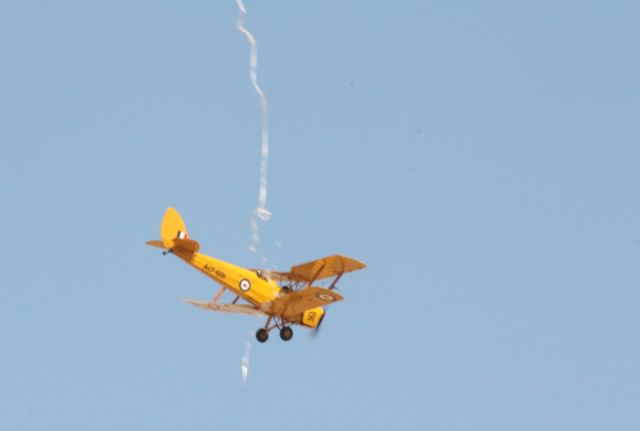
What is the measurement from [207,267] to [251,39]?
1257cm

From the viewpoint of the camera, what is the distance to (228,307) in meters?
37.2

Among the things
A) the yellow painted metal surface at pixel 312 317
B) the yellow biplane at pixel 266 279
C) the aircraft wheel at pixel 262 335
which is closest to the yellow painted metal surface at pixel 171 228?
the yellow biplane at pixel 266 279

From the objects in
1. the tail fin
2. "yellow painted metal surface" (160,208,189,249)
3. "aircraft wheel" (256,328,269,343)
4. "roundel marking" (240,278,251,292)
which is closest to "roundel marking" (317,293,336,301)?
"roundel marking" (240,278,251,292)

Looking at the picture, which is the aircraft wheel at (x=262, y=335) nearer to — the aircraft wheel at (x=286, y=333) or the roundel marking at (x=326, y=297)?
the aircraft wheel at (x=286, y=333)

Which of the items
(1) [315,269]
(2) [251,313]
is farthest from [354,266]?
(2) [251,313]

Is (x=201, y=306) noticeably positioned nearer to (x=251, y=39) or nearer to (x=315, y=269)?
(x=315, y=269)

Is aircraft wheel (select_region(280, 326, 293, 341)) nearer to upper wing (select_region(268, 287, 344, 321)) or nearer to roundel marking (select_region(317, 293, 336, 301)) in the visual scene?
upper wing (select_region(268, 287, 344, 321))

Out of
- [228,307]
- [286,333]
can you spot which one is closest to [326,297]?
[286,333]

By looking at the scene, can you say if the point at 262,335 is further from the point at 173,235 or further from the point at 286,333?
the point at 173,235

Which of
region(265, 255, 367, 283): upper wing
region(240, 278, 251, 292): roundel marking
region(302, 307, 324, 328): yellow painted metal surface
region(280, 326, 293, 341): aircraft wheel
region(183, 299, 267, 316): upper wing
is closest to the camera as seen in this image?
region(265, 255, 367, 283): upper wing

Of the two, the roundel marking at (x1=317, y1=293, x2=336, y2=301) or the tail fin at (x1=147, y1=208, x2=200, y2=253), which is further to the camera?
the tail fin at (x1=147, y1=208, x2=200, y2=253)

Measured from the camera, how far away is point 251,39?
78.6 ft

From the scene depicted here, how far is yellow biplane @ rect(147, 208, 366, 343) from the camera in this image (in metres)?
35.0

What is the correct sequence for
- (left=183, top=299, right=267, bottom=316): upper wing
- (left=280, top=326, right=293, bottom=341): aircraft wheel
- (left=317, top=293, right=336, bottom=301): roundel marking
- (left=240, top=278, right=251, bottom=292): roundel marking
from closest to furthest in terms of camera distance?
1. (left=317, top=293, right=336, bottom=301): roundel marking
2. (left=240, top=278, right=251, bottom=292): roundel marking
3. (left=280, top=326, right=293, bottom=341): aircraft wheel
4. (left=183, top=299, right=267, bottom=316): upper wing
